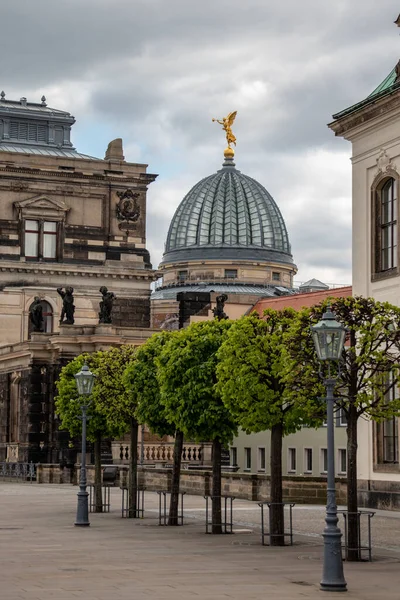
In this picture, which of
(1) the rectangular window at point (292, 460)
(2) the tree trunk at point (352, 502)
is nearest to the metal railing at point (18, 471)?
(1) the rectangular window at point (292, 460)

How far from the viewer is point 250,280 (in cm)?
12444

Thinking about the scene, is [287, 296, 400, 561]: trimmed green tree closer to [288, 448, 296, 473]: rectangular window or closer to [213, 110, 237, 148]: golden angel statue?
[288, 448, 296, 473]: rectangular window

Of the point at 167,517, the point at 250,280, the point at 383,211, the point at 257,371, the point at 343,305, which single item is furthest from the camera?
the point at 250,280

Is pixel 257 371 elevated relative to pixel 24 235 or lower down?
lower down

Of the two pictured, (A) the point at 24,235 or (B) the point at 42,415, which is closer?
(B) the point at 42,415

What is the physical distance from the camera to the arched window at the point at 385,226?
4084 centimetres

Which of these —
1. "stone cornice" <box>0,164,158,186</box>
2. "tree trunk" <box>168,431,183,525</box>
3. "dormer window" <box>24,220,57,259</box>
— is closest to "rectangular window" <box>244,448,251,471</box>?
"dormer window" <box>24,220,57,259</box>

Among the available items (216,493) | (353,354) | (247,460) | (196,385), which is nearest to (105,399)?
(196,385)

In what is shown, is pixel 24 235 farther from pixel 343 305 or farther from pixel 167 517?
pixel 343 305

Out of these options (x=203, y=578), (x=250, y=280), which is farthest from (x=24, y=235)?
(x=203, y=578)

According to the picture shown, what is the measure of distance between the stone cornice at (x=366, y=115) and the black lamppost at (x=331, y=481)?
58.7ft

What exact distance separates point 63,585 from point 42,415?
5007 cm

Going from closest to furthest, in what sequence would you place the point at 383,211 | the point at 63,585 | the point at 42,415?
the point at 63,585
the point at 383,211
the point at 42,415

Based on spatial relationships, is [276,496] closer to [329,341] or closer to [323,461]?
[329,341]
